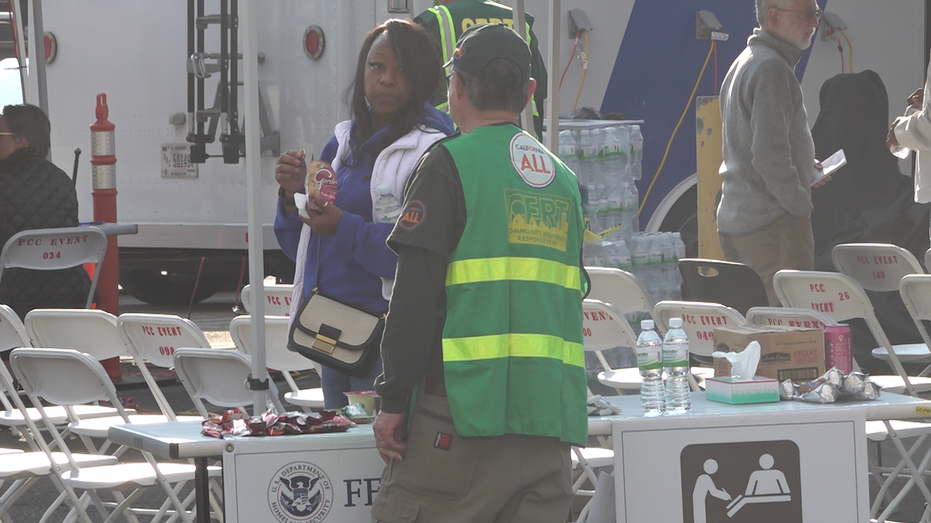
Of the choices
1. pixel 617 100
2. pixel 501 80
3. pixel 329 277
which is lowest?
pixel 329 277

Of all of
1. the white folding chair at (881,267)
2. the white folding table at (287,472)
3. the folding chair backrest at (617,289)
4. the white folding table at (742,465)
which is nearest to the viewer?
the white folding table at (287,472)

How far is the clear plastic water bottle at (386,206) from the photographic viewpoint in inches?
128

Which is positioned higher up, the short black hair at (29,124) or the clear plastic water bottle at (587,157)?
the short black hair at (29,124)

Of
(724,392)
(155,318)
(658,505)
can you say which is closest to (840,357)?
(724,392)

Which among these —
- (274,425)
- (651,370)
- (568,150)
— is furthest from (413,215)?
(568,150)

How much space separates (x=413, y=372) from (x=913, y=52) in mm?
6982


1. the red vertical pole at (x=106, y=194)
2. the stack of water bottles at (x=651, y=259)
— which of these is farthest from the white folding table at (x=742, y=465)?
the red vertical pole at (x=106, y=194)

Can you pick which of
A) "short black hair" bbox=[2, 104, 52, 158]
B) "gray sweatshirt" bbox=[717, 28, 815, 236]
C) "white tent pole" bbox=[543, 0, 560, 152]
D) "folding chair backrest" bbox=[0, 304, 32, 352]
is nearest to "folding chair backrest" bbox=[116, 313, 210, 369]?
"folding chair backrest" bbox=[0, 304, 32, 352]

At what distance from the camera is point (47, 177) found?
6.75 metres

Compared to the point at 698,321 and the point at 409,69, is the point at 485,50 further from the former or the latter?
the point at 698,321

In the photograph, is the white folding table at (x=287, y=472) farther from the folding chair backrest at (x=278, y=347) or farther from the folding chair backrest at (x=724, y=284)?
the folding chair backrest at (x=724, y=284)

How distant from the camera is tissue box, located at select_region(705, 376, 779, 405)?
336cm

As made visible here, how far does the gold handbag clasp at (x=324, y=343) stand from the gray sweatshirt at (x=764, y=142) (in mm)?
2335

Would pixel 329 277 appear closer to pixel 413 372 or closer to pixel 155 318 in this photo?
pixel 413 372
